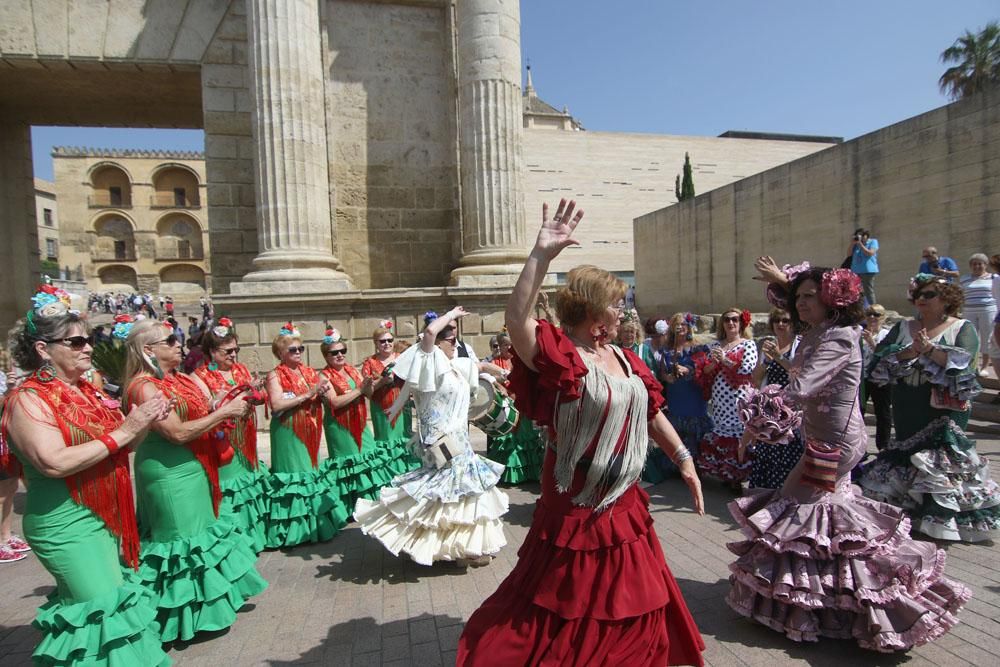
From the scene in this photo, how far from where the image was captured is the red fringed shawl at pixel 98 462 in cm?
272

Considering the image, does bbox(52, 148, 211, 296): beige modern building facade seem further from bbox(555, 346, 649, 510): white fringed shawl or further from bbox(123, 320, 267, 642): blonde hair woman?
bbox(555, 346, 649, 510): white fringed shawl

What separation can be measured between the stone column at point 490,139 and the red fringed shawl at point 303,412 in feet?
15.0

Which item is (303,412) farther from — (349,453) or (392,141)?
(392,141)

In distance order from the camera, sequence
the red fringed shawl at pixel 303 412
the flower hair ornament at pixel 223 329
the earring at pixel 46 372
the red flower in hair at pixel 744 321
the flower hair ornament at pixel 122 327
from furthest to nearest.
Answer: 1. the red flower in hair at pixel 744 321
2. the flower hair ornament at pixel 223 329
3. the red fringed shawl at pixel 303 412
4. the flower hair ornament at pixel 122 327
5. the earring at pixel 46 372

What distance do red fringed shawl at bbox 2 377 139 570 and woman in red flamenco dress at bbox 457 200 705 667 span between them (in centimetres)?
195

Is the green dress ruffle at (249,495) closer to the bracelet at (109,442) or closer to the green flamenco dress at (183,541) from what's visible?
the green flamenco dress at (183,541)

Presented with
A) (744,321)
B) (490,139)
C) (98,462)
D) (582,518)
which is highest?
(490,139)

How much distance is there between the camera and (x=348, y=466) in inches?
209

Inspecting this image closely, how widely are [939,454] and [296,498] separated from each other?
5.30m

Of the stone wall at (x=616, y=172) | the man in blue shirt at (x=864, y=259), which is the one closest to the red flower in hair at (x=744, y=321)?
the man in blue shirt at (x=864, y=259)

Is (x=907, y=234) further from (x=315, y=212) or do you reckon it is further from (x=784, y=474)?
(x=315, y=212)

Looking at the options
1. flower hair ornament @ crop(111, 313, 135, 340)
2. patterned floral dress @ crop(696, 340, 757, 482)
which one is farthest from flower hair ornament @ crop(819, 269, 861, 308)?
flower hair ornament @ crop(111, 313, 135, 340)

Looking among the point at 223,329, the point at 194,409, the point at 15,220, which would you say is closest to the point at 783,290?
the point at 194,409

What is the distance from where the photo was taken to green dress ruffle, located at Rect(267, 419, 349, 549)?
484 centimetres
